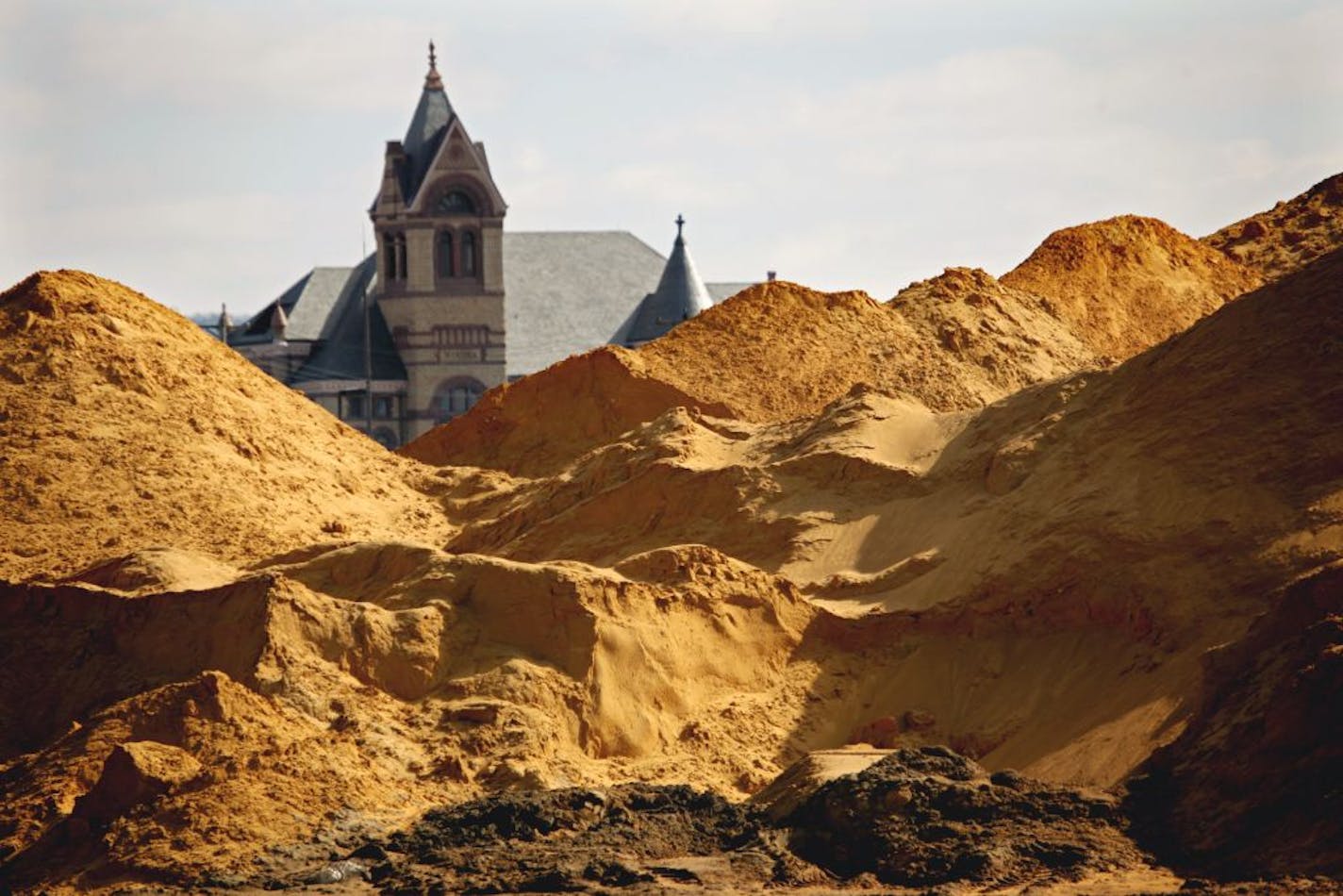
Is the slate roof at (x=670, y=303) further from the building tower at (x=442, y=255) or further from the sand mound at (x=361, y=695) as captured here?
the sand mound at (x=361, y=695)

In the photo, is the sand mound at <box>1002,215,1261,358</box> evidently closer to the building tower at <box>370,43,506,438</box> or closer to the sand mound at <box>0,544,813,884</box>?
the sand mound at <box>0,544,813,884</box>

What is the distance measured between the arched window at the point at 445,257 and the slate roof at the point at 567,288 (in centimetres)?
237

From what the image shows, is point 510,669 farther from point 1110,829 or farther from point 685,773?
point 1110,829

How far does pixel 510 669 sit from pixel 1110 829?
21.8 feet

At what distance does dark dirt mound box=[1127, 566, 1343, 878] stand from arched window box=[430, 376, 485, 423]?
78.8 meters

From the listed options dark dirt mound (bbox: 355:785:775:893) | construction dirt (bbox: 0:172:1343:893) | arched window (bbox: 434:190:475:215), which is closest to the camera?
dark dirt mound (bbox: 355:785:775:893)

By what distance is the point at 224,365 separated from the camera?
1652 inches

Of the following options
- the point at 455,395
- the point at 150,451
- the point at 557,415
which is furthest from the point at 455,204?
the point at 150,451

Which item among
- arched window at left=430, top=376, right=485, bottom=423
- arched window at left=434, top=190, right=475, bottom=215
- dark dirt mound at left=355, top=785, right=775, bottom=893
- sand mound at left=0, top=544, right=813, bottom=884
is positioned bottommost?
dark dirt mound at left=355, top=785, right=775, bottom=893

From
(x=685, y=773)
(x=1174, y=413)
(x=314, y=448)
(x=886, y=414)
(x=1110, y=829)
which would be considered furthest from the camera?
(x=314, y=448)

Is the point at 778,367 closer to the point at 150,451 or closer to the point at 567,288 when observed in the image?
the point at 150,451

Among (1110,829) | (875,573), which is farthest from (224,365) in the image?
(1110,829)

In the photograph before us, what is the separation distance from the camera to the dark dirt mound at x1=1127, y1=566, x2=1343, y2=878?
2266 centimetres

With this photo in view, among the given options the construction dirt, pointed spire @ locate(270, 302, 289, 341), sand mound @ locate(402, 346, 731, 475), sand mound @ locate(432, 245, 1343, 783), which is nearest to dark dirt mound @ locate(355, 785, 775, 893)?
the construction dirt
